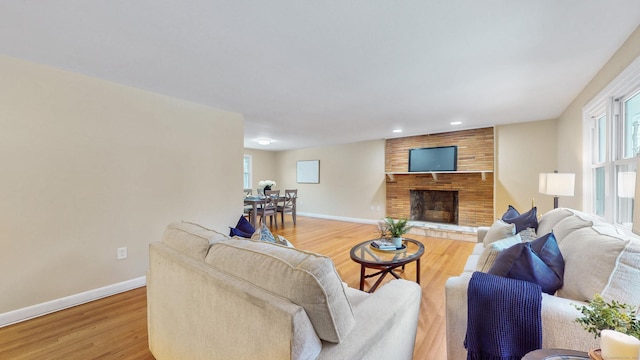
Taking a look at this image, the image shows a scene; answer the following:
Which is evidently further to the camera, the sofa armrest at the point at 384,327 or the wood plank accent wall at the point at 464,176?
the wood plank accent wall at the point at 464,176

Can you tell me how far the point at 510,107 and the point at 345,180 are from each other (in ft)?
13.5

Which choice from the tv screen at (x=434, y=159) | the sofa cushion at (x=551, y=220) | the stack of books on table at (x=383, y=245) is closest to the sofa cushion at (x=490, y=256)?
the sofa cushion at (x=551, y=220)

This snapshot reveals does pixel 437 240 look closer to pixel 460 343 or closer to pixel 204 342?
pixel 460 343

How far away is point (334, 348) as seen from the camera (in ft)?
2.97

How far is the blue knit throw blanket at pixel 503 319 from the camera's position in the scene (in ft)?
3.78

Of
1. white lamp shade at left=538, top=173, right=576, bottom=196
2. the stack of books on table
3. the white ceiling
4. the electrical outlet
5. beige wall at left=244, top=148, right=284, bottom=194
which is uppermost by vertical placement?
the white ceiling

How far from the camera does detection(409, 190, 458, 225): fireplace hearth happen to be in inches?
219

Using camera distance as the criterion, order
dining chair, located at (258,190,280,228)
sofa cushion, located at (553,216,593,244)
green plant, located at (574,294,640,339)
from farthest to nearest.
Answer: dining chair, located at (258,190,280,228) < sofa cushion, located at (553,216,593,244) < green plant, located at (574,294,640,339)

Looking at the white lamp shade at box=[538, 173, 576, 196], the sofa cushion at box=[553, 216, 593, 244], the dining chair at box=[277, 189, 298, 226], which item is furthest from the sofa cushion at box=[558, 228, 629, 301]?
the dining chair at box=[277, 189, 298, 226]

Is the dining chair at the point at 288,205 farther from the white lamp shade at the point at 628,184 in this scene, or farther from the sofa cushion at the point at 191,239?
the white lamp shade at the point at 628,184

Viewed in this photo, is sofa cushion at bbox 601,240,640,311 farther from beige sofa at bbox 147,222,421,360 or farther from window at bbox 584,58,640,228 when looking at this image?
window at bbox 584,58,640,228

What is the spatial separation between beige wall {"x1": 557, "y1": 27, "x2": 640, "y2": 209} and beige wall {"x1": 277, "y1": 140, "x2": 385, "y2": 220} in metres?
3.29

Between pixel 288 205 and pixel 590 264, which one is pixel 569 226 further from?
pixel 288 205

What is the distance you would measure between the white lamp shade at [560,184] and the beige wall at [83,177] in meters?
4.28
